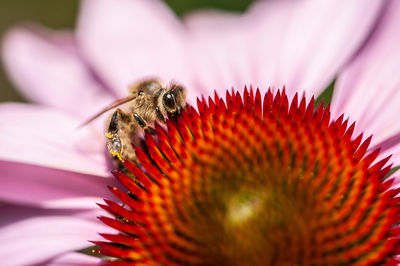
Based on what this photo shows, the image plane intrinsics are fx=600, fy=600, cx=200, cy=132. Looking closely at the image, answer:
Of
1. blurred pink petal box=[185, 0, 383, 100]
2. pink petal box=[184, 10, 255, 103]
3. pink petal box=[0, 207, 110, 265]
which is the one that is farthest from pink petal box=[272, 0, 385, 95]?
pink petal box=[0, 207, 110, 265]

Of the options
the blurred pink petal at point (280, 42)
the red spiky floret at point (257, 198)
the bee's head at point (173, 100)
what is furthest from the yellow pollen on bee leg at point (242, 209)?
the blurred pink petal at point (280, 42)

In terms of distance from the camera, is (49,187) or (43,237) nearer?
(43,237)

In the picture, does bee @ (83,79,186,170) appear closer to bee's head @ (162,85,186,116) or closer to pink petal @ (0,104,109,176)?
bee's head @ (162,85,186,116)

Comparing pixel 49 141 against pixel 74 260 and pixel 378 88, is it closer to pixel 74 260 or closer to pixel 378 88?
pixel 74 260

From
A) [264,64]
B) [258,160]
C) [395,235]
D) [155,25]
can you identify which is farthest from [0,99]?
[395,235]

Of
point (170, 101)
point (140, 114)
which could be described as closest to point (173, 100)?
point (170, 101)

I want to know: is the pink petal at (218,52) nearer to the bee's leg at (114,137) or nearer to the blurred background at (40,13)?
the bee's leg at (114,137)
